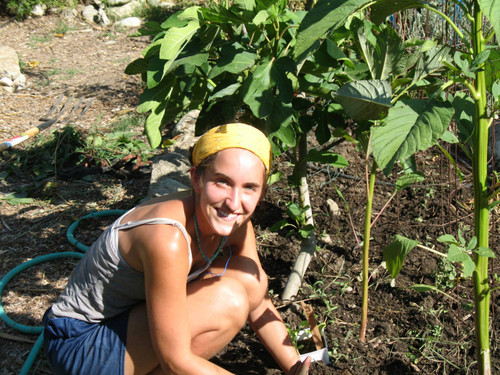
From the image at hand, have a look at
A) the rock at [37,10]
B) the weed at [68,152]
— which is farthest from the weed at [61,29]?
the weed at [68,152]

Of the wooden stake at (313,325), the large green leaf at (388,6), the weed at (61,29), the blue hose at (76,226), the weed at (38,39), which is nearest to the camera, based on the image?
the large green leaf at (388,6)

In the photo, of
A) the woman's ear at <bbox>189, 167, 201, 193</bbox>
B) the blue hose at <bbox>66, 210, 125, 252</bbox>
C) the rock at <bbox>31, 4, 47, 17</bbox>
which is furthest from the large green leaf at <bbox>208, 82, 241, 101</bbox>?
the rock at <bbox>31, 4, 47, 17</bbox>

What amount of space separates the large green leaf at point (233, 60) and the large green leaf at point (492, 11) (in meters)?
0.78

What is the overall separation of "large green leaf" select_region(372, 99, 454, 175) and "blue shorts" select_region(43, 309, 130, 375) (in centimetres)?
104

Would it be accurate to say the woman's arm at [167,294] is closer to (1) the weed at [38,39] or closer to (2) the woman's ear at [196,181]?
(2) the woman's ear at [196,181]

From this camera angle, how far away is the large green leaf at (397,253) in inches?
60.5

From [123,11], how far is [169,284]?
258 inches

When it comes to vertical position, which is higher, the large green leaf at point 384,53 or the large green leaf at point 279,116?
the large green leaf at point 384,53

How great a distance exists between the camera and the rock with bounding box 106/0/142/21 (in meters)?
7.29

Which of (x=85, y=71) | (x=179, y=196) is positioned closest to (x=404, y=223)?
(x=179, y=196)

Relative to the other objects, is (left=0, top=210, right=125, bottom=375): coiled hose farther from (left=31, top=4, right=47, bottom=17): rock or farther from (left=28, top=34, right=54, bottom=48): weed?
(left=31, top=4, right=47, bottom=17): rock

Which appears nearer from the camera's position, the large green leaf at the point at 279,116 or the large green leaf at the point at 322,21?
the large green leaf at the point at 322,21

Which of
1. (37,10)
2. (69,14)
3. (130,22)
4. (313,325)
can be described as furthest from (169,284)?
(37,10)

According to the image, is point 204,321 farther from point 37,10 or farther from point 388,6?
point 37,10
